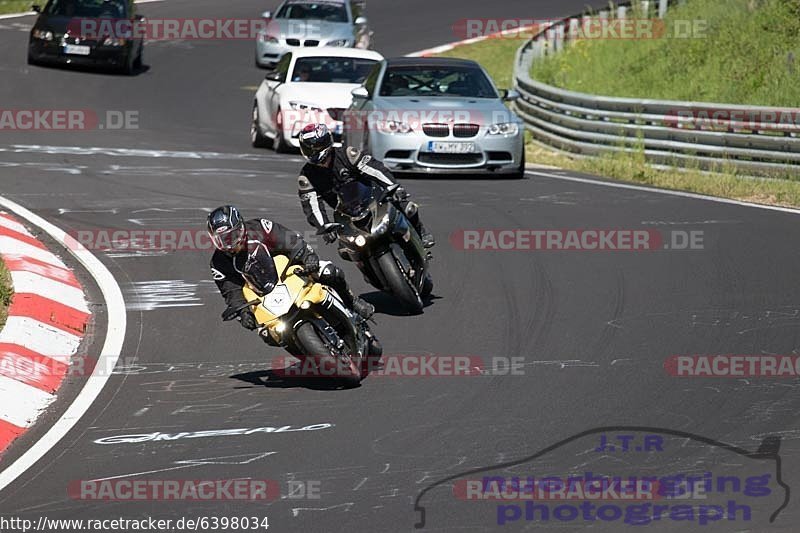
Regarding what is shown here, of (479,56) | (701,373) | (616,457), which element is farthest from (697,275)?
(479,56)

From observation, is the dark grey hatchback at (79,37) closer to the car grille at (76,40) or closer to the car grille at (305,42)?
the car grille at (76,40)

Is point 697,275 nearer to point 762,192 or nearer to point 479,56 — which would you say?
point 762,192

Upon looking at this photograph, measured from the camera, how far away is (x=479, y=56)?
36281 mm

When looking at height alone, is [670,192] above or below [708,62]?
above

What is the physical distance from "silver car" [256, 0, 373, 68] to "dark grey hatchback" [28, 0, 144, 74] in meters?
3.81

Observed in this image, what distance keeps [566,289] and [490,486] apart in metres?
5.23

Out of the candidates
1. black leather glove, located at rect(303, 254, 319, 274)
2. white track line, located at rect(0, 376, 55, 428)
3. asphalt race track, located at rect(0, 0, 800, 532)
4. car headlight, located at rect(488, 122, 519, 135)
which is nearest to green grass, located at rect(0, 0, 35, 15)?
asphalt race track, located at rect(0, 0, 800, 532)

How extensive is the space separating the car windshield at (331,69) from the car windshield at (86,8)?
868cm

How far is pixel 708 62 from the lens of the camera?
83.3ft

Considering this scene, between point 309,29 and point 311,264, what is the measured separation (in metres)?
24.1

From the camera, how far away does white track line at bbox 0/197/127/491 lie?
313 inches

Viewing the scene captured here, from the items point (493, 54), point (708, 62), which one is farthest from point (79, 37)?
point (708, 62)

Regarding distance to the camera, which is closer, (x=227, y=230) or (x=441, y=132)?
(x=227, y=230)

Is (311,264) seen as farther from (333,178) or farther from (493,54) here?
(493,54)
